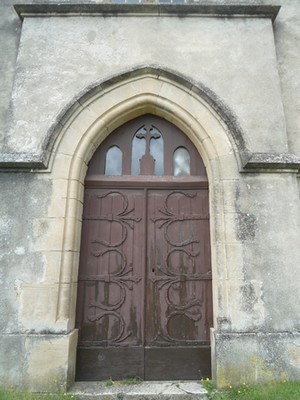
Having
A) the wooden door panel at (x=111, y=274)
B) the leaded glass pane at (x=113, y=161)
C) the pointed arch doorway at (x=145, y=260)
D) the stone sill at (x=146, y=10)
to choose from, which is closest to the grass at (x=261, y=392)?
→ the pointed arch doorway at (x=145, y=260)

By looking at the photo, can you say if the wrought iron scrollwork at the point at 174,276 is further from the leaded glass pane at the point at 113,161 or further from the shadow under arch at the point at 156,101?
the shadow under arch at the point at 156,101

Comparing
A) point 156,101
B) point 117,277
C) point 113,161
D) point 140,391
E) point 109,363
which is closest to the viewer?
point 140,391

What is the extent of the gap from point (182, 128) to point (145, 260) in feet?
6.24

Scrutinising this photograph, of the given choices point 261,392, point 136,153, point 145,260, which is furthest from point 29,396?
point 136,153

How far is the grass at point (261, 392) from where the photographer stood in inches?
116

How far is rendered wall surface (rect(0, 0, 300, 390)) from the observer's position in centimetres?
333

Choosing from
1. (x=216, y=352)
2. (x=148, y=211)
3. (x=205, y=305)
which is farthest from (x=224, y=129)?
(x=216, y=352)

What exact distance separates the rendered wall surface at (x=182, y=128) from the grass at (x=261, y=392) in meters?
0.11

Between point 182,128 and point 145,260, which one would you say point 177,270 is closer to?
point 145,260

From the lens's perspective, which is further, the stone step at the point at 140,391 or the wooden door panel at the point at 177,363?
the wooden door panel at the point at 177,363

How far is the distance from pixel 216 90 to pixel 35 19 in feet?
9.48

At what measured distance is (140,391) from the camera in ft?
10.7

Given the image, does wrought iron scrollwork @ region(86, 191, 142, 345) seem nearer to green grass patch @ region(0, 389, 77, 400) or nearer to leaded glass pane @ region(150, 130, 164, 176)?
leaded glass pane @ region(150, 130, 164, 176)

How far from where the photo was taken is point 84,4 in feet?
14.5
